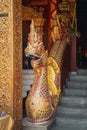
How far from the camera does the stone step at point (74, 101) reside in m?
7.14

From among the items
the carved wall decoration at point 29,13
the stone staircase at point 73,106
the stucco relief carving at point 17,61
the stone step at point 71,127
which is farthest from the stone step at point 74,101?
the carved wall decoration at point 29,13

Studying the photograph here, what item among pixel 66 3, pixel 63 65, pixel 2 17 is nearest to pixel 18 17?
pixel 2 17

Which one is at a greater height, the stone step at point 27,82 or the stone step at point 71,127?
the stone step at point 27,82

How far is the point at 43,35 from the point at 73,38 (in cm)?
155

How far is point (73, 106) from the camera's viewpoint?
7.08 metres

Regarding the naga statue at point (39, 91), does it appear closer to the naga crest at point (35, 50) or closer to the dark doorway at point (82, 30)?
the naga crest at point (35, 50)

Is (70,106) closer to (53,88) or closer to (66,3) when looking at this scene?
(53,88)

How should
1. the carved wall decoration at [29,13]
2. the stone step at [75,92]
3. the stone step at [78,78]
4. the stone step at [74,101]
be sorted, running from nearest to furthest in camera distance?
the stone step at [74,101], the stone step at [75,92], the stone step at [78,78], the carved wall decoration at [29,13]

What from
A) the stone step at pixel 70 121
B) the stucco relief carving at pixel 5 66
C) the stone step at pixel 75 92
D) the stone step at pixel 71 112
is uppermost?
the stucco relief carving at pixel 5 66

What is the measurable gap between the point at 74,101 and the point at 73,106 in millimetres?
153

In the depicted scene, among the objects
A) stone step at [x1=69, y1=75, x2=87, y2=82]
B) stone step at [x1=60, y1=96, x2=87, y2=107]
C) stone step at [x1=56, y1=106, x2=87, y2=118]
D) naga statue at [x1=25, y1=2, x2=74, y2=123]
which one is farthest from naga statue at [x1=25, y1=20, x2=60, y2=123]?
stone step at [x1=69, y1=75, x2=87, y2=82]

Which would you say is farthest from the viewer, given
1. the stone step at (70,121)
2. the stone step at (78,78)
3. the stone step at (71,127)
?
the stone step at (78,78)

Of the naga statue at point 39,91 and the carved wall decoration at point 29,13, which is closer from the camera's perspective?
the naga statue at point 39,91

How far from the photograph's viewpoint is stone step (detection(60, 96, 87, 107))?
7141 mm
